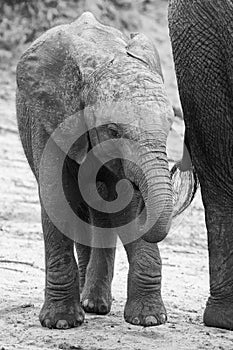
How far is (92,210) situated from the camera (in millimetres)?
4879

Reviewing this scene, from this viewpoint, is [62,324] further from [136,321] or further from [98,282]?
[98,282]

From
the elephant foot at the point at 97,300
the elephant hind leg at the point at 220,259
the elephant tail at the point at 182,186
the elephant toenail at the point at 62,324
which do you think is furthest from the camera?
the elephant tail at the point at 182,186

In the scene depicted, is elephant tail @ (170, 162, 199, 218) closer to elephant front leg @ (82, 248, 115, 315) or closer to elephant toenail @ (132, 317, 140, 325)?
elephant front leg @ (82, 248, 115, 315)

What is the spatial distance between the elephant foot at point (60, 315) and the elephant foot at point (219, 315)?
64 cm

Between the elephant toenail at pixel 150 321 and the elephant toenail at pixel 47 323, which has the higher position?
the elephant toenail at pixel 150 321

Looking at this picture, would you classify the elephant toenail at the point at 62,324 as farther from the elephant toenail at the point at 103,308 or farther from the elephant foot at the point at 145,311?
the elephant toenail at the point at 103,308

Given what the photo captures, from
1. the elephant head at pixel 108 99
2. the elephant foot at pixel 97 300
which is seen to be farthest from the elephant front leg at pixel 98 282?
the elephant head at pixel 108 99

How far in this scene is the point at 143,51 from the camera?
4.49 meters

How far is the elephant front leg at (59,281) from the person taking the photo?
4652 millimetres

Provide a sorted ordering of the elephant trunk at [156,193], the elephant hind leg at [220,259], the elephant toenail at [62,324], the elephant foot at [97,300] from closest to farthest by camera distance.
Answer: the elephant trunk at [156,193]
the elephant toenail at [62,324]
the elephant hind leg at [220,259]
the elephant foot at [97,300]

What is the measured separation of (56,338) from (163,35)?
8.51 metres

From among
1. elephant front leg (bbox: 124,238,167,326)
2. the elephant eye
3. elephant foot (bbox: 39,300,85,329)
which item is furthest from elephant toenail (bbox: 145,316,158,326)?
the elephant eye

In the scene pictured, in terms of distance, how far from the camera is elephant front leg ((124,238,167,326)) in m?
4.66

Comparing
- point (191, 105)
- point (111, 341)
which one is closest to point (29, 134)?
point (191, 105)
